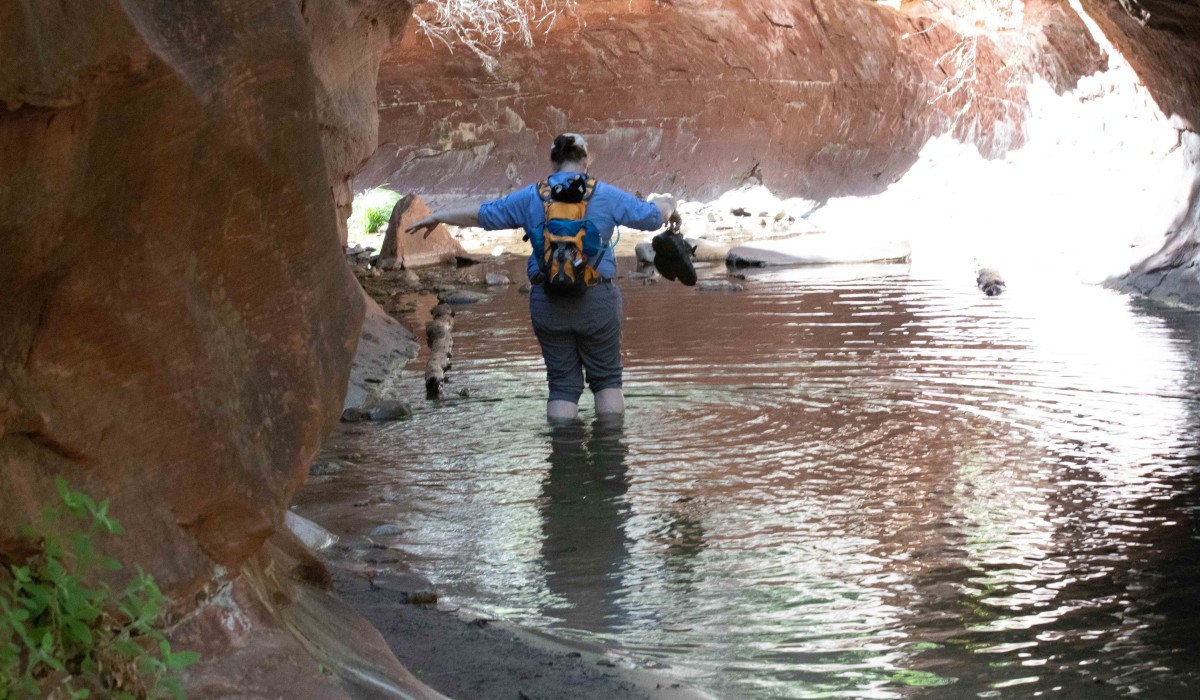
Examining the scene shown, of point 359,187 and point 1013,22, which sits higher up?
point 1013,22

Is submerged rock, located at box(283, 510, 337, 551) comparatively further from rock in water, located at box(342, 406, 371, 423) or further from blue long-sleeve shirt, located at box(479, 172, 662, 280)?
rock in water, located at box(342, 406, 371, 423)

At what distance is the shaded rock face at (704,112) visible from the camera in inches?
1081

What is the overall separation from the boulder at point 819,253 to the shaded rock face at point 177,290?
15091 millimetres

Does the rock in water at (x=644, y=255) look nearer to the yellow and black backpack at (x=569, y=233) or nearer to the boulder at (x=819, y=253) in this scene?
the boulder at (x=819, y=253)

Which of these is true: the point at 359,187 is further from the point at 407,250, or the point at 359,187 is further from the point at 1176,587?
the point at 1176,587

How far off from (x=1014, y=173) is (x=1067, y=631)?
58.9 feet

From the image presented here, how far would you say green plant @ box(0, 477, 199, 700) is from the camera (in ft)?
6.45

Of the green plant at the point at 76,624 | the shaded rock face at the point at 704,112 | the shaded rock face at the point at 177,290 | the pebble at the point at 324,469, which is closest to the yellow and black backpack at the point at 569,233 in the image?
the pebble at the point at 324,469

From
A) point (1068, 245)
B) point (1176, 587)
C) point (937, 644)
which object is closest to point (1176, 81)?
point (1068, 245)

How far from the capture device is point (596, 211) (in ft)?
19.7

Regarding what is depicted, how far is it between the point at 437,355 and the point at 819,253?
10829mm

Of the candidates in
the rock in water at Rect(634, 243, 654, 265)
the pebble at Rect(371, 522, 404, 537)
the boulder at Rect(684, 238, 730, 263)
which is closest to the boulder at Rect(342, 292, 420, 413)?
the pebble at Rect(371, 522, 404, 537)

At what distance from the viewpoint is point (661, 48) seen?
89.7 feet

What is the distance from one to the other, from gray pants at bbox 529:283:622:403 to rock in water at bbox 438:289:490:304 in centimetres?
685
